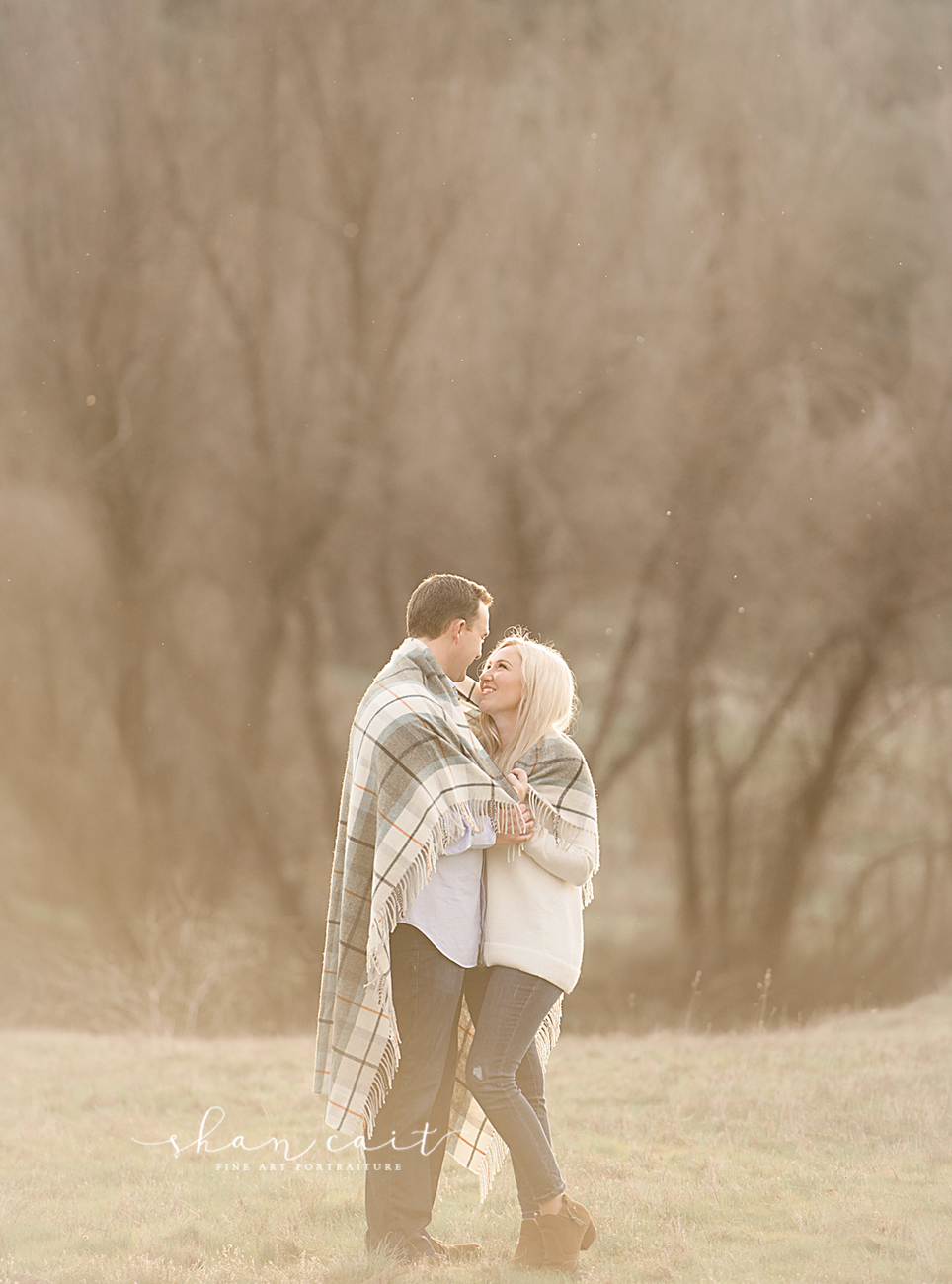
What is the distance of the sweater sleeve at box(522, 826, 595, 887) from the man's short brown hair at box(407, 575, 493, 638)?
53 cm

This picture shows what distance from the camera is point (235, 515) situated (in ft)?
27.2

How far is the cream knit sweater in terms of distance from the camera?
2.81 metres

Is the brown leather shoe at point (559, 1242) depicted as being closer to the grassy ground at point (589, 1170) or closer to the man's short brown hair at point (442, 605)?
the grassy ground at point (589, 1170)

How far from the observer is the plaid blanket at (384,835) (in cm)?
275

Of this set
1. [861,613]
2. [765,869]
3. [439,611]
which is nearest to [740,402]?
[861,613]

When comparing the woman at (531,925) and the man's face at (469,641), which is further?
the man's face at (469,641)

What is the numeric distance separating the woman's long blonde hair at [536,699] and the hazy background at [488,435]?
5.27m

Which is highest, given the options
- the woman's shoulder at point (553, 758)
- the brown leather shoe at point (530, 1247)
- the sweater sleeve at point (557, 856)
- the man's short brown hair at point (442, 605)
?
the man's short brown hair at point (442, 605)

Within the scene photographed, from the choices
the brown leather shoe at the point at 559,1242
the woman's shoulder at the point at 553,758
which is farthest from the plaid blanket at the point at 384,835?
the brown leather shoe at the point at 559,1242

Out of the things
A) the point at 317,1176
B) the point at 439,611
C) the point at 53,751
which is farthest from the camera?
the point at 53,751

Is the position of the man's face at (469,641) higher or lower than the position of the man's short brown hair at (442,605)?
lower

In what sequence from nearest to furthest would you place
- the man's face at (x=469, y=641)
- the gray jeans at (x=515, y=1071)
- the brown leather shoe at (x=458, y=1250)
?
1. the gray jeans at (x=515, y=1071)
2. the brown leather shoe at (x=458, y=1250)
3. the man's face at (x=469, y=641)

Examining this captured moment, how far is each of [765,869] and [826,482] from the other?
102 inches

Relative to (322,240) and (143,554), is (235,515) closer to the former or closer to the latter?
(143,554)
